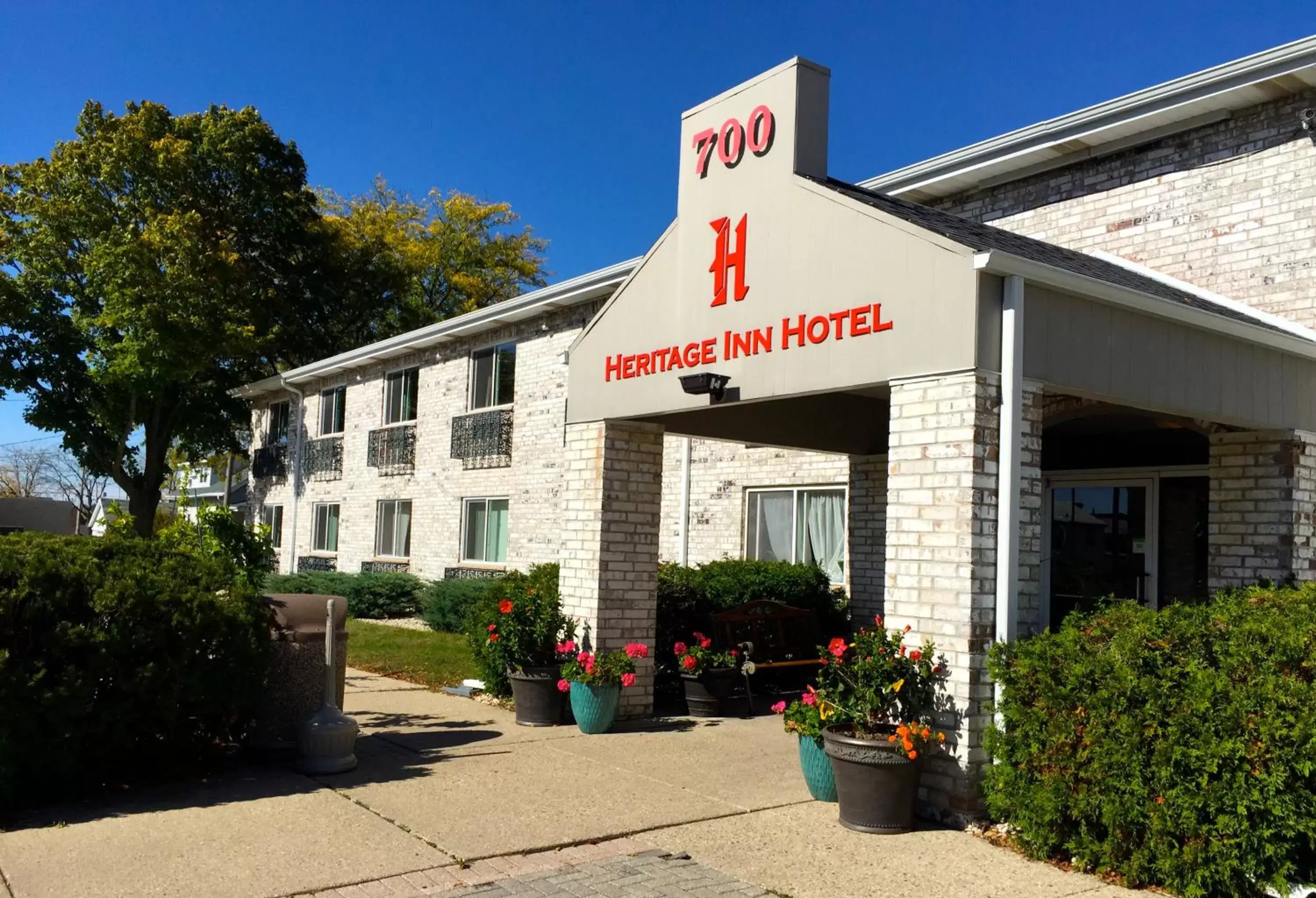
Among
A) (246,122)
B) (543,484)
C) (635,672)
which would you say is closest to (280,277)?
(246,122)

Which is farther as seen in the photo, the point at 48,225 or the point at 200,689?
the point at 48,225

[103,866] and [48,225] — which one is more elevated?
[48,225]

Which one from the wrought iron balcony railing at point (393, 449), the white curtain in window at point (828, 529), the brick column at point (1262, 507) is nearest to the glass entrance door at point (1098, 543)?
the brick column at point (1262, 507)

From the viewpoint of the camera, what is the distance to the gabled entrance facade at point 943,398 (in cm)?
647

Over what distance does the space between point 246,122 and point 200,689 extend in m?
28.6

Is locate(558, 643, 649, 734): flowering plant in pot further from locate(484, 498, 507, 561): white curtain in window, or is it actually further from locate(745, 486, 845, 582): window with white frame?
locate(484, 498, 507, 561): white curtain in window

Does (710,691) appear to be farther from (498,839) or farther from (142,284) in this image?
(142,284)

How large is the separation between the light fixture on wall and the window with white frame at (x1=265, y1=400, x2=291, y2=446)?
22.5 meters

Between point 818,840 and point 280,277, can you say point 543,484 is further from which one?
point 280,277

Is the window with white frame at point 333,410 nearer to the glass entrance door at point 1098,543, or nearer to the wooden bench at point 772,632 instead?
the wooden bench at point 772,632

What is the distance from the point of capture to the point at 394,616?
70.4 feet

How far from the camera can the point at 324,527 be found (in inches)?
1051

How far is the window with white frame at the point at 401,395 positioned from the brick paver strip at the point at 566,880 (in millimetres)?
17925

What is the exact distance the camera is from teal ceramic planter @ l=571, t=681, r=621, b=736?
904 cm
